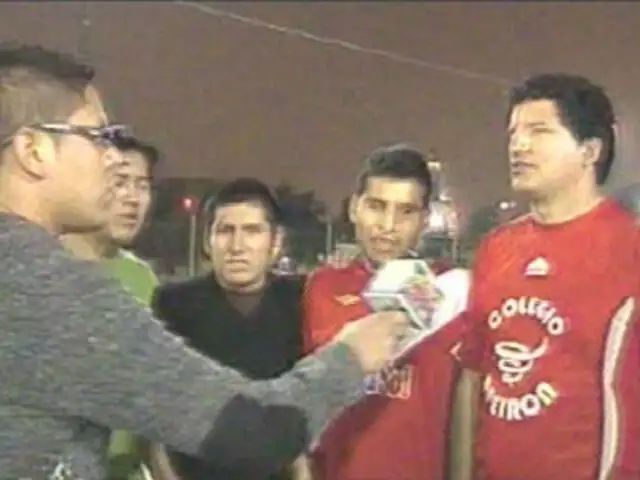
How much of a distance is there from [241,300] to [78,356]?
105 centimetres

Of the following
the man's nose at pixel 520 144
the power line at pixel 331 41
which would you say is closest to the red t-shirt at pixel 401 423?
the man's nose at pixel 520 144

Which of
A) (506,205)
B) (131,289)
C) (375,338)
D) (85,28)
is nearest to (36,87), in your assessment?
(375,338)

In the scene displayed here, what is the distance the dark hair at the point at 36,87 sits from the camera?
1046 millimetres

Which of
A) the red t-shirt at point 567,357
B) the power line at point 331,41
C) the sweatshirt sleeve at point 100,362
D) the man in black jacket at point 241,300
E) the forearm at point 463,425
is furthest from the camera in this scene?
the power line at point 331,41

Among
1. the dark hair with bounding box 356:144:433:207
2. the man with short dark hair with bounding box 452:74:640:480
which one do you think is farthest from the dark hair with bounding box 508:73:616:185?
the dark hair with bounding box 356:144:433:207

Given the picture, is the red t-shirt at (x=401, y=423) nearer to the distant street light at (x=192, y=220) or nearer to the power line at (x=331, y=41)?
the distant street light at (x=192, y=220)

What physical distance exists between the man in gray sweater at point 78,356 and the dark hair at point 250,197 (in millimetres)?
1016

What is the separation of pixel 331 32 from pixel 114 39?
65 cm

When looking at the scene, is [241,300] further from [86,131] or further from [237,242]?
[86,131]

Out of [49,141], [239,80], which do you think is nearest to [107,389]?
[49,141]

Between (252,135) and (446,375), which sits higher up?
(252,135)

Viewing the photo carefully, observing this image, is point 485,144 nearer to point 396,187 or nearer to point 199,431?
point 396,187

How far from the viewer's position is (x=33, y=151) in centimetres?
104

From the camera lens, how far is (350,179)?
3105 mm
